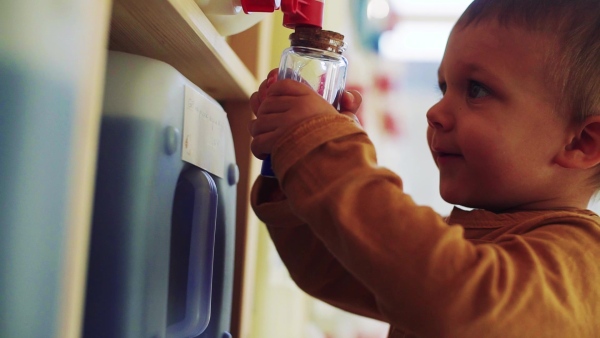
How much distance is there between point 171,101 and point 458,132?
1.10ft

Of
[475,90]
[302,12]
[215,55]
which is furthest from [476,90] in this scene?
[215,55]

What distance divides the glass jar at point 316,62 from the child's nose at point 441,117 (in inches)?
4.4

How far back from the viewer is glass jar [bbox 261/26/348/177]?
0.65 metres

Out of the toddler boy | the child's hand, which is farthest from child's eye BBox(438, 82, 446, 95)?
the child's hand

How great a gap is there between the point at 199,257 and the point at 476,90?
39cm

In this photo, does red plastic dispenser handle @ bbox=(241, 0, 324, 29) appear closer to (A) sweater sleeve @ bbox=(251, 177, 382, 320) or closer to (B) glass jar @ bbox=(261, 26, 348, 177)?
(B) glass jar @ bbox=(261, 26, 348, 177)

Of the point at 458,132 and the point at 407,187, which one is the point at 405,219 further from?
the point at 407,187

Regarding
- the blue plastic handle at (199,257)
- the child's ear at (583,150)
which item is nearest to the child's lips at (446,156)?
the child's ear at (583,150)

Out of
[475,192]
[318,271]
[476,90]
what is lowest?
[318,271]

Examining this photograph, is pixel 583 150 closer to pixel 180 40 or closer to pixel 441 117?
pixel 441 117

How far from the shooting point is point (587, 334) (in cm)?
58

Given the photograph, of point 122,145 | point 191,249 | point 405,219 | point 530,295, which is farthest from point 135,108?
point 530,295

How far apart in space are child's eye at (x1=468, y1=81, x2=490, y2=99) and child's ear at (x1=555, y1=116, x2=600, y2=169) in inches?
4.2

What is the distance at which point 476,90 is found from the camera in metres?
0.72
